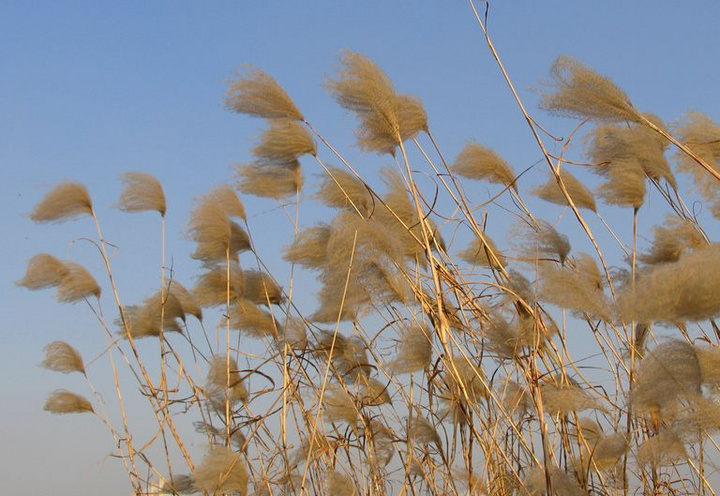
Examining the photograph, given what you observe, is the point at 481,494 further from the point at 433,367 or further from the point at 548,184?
the point at 548,184

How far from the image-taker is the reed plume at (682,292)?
4.20 ft

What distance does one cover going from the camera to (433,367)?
294 centimetres

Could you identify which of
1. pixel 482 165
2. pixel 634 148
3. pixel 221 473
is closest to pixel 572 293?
pixel 634 148

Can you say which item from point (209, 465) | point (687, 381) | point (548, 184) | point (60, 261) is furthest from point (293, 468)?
point (687, 381)

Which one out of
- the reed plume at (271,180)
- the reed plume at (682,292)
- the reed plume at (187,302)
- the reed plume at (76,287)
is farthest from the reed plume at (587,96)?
the reed plume at (76,287)

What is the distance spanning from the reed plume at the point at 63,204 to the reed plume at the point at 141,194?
25cm

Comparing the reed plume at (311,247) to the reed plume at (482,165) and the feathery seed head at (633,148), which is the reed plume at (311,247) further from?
the feathery seed head at (633,148)

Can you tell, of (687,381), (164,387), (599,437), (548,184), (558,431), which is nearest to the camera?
(687,381)

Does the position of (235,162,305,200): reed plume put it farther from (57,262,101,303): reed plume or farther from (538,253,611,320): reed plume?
(538,253,611,320): reed plume

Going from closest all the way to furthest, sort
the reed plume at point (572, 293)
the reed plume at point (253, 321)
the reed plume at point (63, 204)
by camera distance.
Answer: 1. the reed plume at point (572, 293)
2. the reed plume at point (253, 321)
3. the reed plume at point (63, 204)

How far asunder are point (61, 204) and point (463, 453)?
230 centimetres

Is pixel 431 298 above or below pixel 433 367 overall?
above

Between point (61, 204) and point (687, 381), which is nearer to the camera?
point (687, 381)

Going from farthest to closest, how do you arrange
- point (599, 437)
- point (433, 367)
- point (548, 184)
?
point (548, 184) → point (433, 367) → point (599, 437)
